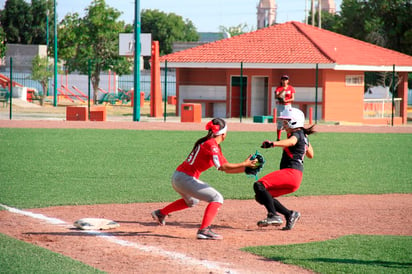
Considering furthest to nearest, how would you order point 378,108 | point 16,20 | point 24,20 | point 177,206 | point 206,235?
point 16,20 < point 24,20 < point 378,108 < point 177,206 < point 206,235

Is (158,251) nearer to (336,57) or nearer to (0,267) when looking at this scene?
(0,267)

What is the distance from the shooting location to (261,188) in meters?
9.03

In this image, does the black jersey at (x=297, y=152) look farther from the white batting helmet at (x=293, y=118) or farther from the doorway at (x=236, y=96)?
the doorway at (x=236, y=96)

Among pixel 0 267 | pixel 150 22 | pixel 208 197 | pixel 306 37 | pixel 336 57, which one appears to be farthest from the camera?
pixel 150 22

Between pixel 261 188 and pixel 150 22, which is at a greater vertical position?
pixel 150 22

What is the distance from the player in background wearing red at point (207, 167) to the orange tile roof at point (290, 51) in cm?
2794

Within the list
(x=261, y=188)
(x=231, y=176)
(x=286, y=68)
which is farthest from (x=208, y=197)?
(x=286, y=68)

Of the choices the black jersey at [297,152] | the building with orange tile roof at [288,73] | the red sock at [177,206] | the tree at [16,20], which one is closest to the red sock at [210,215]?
the red sock at [177,206]

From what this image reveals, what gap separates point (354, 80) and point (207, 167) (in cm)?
3072

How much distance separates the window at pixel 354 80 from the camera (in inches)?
1471

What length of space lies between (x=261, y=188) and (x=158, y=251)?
1.83m

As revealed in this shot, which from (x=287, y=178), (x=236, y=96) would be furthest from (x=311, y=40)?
(x=287, y=178)

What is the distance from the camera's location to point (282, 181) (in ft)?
29.9

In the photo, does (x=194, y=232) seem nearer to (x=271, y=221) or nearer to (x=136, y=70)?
(x=271, y=221)
